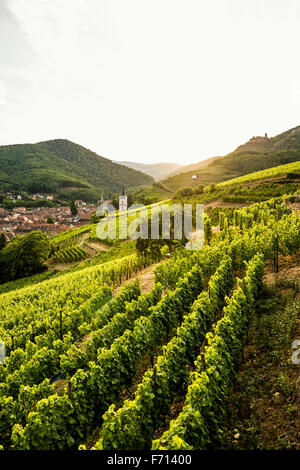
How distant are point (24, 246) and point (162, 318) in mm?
45524

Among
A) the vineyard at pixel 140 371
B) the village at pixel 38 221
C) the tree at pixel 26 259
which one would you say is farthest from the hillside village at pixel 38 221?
the vineyard at pixel 140 371

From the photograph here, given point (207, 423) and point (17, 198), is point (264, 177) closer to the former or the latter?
point (207, 423)

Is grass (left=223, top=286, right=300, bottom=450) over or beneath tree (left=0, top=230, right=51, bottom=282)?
over

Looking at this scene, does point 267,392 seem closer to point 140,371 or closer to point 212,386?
point 212,386

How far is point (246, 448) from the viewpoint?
5.43 m

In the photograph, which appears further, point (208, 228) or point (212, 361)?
point (208, 228)

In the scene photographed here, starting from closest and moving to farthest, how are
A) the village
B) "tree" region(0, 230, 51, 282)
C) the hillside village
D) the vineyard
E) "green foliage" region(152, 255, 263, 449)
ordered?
"green foliage" region(152, 255, 263, 449), the vineyard, "tree" region(0, 230, 51, 282), the village, the hillside village

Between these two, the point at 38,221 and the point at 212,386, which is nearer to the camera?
the point at 212,386

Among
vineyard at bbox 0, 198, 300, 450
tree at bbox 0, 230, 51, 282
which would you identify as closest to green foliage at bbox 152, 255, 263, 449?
vineyard at bbox 0, 198, 300, 450

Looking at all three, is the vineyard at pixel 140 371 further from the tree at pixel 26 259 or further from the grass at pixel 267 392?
the tree at pixel 26 259

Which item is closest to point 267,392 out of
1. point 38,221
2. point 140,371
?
point 140,371

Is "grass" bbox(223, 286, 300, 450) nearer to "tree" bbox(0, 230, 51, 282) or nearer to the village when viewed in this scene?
"tree" bbox(0, 230, 51, 282)

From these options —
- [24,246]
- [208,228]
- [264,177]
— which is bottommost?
[24,246]
